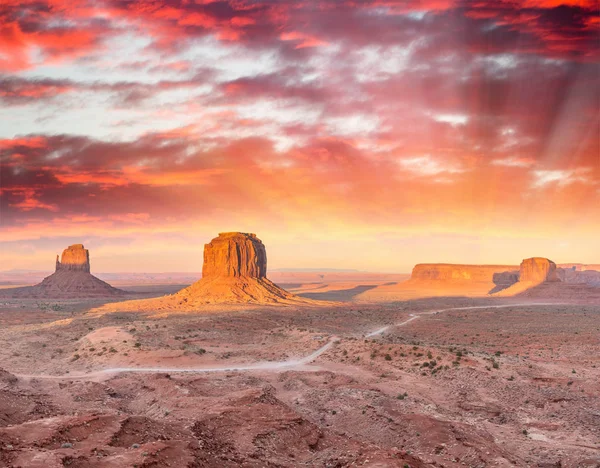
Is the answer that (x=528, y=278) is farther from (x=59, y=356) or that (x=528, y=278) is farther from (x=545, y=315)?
(x=59, y=356)

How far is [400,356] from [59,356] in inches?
1297

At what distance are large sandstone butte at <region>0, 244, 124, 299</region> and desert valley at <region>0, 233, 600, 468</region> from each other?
8766cm

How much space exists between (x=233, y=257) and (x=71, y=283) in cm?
7314

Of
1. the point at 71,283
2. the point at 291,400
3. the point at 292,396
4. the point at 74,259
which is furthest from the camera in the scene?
the point at 74,259

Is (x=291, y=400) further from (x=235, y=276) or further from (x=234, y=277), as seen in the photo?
(x=235, y=276)

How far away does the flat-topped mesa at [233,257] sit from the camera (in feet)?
383

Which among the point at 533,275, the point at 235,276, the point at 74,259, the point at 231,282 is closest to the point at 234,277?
the point at 235,276

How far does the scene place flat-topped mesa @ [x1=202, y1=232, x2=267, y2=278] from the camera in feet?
383

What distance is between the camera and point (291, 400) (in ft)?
112

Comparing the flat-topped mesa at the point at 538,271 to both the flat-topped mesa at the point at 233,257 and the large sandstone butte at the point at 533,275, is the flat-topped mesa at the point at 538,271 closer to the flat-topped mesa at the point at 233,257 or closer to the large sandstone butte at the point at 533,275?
the large sandstone butte at the point at 533,275

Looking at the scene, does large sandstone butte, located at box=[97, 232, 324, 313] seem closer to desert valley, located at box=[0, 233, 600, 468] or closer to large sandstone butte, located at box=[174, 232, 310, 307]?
large sandstone butte, located at box=[174, 232, 310, 307]

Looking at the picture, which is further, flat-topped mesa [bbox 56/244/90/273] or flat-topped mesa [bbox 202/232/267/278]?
flat-topped mesa [bbox 56/244/90/273]

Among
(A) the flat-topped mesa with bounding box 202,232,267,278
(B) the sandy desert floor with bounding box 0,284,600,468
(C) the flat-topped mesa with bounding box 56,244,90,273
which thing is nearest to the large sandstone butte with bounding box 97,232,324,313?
(A) the flat-topped mesa with bounding box 202,232,267,278

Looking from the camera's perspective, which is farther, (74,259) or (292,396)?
(74,259)
